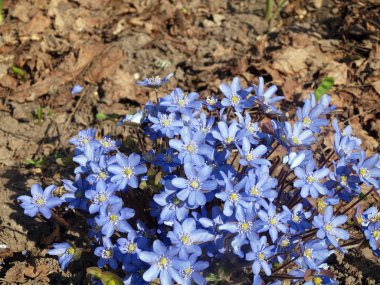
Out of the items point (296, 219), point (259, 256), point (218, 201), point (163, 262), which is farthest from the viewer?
point (218, 201)

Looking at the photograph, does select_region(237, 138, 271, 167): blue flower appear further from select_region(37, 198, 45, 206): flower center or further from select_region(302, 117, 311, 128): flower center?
select_region(37, 198, 45, 206): flower center

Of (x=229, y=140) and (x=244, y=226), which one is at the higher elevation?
(x=229, y=140)


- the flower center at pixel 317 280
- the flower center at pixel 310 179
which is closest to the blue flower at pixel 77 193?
the flower center at pixel 310 179

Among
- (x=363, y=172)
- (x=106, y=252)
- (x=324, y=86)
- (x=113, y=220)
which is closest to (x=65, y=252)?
(x=106, y=252)

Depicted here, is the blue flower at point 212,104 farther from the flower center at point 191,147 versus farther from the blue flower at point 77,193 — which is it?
the blue flower at point 77,193

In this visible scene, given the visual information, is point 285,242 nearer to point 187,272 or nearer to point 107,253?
point 187,272

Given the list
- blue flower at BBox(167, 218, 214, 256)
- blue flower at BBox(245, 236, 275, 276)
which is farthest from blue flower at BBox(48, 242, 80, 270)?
blue flower at BBox(245, 236, 275, 276)
